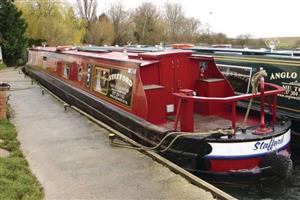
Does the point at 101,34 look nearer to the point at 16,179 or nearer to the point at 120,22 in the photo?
the point at 120,22

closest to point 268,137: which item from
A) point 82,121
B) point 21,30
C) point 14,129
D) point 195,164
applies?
point 195,164

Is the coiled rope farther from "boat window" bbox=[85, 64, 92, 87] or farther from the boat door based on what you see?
"boat window" bbox=[85, 64, 92, 87]

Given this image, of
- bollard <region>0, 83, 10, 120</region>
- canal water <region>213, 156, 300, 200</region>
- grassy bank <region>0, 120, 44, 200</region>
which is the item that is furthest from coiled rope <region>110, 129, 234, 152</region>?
bollard <region>0, 83, 10, 120</region>

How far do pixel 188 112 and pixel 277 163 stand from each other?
155cm

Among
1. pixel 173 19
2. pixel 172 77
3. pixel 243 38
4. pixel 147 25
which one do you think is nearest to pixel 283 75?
pixel 172 77

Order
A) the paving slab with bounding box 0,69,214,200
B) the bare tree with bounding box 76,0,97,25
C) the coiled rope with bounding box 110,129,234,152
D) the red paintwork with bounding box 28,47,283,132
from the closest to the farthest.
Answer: the paving slab with bounding box 0,69,214,200
the coiled rope with bounding box 110,129,234,152
the red paintwork with bounding box 28,47,283,132
the bare tree with bounding box 76,0,97,25

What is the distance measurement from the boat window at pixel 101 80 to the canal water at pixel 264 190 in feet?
13.2

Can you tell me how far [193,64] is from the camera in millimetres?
8172

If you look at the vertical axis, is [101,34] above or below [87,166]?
above

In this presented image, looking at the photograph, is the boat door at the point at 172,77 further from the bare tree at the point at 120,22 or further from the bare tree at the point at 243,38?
the bare tree at the point at 120,22

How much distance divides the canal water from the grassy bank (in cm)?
277

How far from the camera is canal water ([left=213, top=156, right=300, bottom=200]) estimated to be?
6250 mm

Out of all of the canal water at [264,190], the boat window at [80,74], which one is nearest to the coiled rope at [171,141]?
the canal water at [264,190]

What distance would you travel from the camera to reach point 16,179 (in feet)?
17.6
